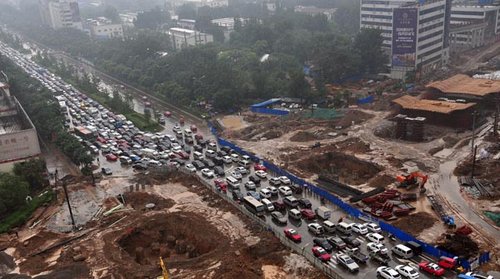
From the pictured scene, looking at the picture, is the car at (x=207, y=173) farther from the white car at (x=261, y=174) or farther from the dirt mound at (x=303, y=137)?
the dirt mound at (x=303, y=137)

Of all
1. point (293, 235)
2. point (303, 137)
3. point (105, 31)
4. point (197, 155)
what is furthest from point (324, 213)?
point (105, 31)

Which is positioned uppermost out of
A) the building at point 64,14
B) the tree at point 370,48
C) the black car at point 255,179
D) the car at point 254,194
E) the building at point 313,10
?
the building at point 64,14

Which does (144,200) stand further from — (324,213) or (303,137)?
(303,137)

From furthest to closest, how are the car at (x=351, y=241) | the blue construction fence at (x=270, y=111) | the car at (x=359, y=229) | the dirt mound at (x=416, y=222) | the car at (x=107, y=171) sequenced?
the blue construction fence at (x=270, y=111) → the car at (x=107, y=171) → the dirt mound at (x=416, y=222) → the car at (x=359, y=229) → the car at (x=351, y=241)

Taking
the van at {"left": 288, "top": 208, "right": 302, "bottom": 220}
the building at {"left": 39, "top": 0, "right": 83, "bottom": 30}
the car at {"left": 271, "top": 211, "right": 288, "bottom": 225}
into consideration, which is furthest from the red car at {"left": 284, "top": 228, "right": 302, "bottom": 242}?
the building at {"left": 39, "top": 0, "right": 83, "bottom": 30}

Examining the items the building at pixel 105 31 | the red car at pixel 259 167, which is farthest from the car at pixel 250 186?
the building at pixel 105 31

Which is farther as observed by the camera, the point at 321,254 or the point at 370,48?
the point at 370,48

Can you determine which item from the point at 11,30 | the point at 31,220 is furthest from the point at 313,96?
the point at 11,30
